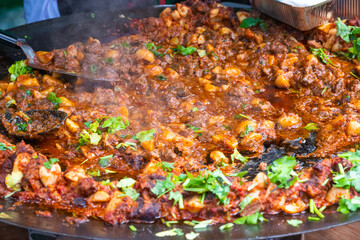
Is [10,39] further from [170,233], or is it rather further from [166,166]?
[170,233]

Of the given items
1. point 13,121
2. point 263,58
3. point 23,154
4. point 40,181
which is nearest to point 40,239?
point 40,181

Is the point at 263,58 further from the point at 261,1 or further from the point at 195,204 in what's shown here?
the point at 195,204

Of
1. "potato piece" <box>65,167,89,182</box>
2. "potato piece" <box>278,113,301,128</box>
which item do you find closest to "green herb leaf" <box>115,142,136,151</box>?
"potato piece" <box>65,167,89,182</box>

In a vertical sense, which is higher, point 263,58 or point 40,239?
point 263,58

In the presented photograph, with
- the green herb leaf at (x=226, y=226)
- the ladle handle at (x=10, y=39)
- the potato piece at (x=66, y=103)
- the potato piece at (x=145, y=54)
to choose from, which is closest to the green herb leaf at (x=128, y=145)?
the potato piece at (x=66, y=103)

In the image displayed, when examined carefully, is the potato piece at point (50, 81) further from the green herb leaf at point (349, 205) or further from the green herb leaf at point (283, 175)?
the green herb leaf at point (349, 205)

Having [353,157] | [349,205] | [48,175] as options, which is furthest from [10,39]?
[349,205]

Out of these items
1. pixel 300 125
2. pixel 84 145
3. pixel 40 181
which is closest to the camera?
pixel 40 181

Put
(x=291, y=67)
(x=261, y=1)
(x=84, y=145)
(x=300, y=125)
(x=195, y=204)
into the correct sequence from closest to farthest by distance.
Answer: (x=195, y=204) < (x=84, y=145) < (x=300, y=125) < (x=291, y=67) < (x=261, y=1)
